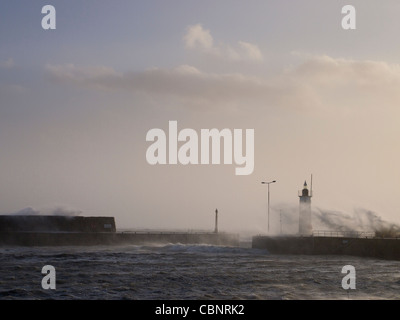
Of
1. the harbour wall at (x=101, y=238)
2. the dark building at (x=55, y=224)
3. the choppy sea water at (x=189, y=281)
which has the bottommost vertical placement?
the harbour wall at (x=101, y=238)

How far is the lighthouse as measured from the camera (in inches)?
3002

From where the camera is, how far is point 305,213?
252 ft

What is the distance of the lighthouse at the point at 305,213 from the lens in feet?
250

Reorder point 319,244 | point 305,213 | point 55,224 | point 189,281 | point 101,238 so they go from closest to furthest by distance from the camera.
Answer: point 189,281 → point 319,244 → point 305,213 → point 101,238 → point 55,224

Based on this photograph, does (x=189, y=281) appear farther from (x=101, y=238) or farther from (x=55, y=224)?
(x=55, y=224)

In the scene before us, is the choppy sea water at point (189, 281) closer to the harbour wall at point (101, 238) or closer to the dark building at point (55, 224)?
the harbour wall at point (101, 238)

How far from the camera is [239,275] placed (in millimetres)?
40438

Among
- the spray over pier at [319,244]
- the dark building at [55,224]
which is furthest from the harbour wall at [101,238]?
the spray over pier at [319,244]

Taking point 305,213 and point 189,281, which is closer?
point 189,281

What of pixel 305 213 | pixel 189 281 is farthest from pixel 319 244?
pixel 189 281

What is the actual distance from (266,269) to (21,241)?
4720cm

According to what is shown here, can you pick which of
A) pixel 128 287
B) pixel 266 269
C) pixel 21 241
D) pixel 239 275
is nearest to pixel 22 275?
pixel 128 287
